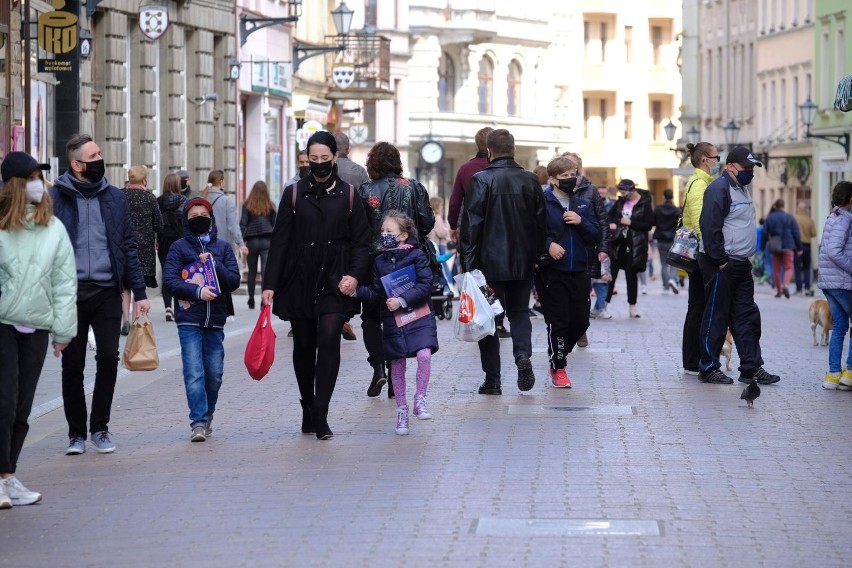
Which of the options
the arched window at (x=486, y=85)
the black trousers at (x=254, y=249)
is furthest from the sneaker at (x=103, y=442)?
the arched window at (x=486, y=85)

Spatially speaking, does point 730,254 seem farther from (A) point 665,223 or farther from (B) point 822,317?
(A) point 665,223

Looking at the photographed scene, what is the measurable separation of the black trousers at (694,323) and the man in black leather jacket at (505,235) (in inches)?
78.0

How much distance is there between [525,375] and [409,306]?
7.82 ft

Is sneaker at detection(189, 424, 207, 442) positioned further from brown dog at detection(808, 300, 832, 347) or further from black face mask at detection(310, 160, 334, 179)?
brown dog at detection(808, 300, 832, 347)

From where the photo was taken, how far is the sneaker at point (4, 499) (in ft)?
32.9

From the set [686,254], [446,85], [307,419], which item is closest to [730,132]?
[446,85]

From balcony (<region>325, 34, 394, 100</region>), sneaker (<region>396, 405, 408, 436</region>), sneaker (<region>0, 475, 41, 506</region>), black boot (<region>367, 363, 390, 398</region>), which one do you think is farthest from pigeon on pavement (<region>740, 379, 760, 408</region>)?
balcony (<region>325, 34, 394, 100</region>)

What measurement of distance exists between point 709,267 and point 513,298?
1.70 meters

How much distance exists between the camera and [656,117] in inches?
4028

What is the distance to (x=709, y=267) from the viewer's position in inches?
640

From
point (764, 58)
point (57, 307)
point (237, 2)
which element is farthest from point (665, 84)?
point (57, 307)

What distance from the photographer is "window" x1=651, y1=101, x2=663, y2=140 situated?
334 ft

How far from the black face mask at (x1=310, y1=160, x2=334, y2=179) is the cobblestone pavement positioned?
1.60 m

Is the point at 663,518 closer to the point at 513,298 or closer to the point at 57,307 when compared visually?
the point at 57,307
